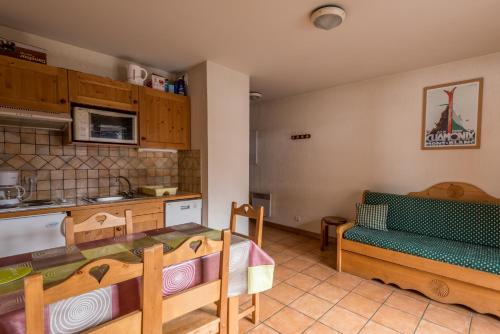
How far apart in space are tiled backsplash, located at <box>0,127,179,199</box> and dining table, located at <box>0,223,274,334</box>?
139 cm

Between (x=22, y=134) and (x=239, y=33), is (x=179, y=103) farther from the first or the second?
(x=22, y=134)

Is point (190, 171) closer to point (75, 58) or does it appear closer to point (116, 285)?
point (75, 58)

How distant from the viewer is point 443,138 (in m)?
2.71

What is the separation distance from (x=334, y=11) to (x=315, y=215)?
2.84 meters

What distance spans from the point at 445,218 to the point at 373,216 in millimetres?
655

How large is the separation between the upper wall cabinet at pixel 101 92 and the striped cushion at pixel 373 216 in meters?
2.78

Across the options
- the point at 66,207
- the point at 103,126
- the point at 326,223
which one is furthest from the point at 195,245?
the point at 326,223

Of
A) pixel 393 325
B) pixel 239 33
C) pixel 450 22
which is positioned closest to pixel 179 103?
pixel 239 33

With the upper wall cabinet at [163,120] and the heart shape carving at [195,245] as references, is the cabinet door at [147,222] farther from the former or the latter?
the heart shape carving at [195,245]

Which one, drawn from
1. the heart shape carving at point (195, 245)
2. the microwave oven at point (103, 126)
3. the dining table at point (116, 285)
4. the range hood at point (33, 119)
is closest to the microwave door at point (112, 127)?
the microwave oven at point (103, 126)

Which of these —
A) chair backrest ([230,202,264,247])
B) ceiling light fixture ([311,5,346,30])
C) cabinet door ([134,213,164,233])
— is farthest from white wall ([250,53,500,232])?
cabinet door ([134,213,164,233])

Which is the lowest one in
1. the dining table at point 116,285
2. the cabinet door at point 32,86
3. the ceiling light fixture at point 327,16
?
the dining table at point 116,285

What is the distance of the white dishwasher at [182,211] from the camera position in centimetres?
261

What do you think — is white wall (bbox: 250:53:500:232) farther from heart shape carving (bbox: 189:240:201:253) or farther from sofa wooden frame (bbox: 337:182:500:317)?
heart shape carving (bbox: 189:240:201:253)
